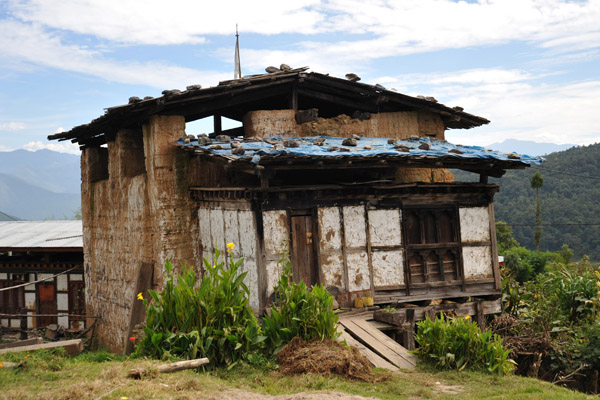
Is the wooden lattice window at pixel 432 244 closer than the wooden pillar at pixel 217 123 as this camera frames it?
Yes

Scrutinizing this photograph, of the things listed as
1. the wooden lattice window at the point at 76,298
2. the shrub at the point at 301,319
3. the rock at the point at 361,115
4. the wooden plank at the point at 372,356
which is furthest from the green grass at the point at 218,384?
the wooden lattice window at the point at 76,298

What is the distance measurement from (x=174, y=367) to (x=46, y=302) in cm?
1259

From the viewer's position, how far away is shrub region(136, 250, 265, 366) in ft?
23.5

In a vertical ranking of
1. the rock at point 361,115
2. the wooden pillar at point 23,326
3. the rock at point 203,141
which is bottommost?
the wooden pillar at point 23,326

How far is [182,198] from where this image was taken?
1112 centimetres

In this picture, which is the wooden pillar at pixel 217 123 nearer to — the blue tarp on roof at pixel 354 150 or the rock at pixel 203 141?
the blue tarp on roof at pixel 354 150

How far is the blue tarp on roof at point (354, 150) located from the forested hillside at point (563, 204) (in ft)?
98.5

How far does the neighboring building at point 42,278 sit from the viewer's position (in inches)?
659

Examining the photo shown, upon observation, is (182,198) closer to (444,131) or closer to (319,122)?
(319,122)

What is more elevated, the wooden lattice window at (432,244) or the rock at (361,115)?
the rock at (361,115)

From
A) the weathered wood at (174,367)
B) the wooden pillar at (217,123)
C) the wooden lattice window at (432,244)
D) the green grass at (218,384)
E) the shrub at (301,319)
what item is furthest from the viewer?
the wooden pillar at (217,123)

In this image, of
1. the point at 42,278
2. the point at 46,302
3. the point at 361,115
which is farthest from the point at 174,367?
the point at 46,302

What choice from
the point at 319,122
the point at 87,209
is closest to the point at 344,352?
the point at 319,122

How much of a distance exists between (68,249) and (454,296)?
11.1 meters
